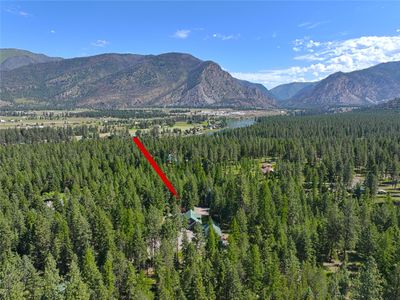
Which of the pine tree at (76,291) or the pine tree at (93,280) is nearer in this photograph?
the pine tree at (76,291)

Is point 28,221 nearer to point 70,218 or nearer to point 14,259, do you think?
point 70,218

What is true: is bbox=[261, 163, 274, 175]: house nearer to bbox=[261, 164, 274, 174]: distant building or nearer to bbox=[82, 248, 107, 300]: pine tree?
bbox=[261, 164, 274, 174]: distant building

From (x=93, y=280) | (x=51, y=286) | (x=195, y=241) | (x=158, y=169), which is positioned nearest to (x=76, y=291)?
(x=51, y=286)

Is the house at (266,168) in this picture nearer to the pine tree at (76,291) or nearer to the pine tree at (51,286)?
the pine tree at (51,286)

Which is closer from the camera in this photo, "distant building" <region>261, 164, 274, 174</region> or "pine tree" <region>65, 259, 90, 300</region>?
"pine tree" <region>65, 259, 90, 300</region>

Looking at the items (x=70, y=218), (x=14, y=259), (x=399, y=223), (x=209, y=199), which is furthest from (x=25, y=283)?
(x=399, y=223)

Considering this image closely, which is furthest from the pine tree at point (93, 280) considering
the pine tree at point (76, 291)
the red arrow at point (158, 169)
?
the red arrow at point (158, 169)

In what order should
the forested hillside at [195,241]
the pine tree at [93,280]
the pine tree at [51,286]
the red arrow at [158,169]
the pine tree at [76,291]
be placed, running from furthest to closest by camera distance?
the red arrow at [158,169] → the forested hillside at [195,241] → the pine tree at [93,280] → the pine tree at [51,286] → the pine tree at [76,291]

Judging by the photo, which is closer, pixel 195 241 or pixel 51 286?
pixel 51 286

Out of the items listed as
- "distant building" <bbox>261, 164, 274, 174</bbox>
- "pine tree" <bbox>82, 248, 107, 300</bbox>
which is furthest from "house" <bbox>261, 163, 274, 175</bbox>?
"pine tree" <bbox>82, 248, 107, 300</bbox>

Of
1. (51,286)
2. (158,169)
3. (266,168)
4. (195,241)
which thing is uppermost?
(158,169)

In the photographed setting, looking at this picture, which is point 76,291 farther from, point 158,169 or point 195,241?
point 158,169
